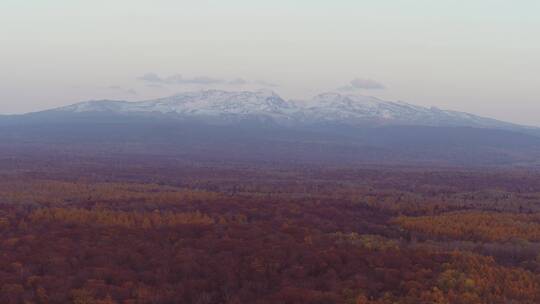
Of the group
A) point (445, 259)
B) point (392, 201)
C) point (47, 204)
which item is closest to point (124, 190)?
point (47, 204)

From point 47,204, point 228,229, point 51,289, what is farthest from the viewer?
point 47,204

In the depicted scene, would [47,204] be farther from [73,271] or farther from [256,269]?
[256,269]

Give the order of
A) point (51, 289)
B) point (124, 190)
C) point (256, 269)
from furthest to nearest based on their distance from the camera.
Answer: point (124, 190), point (256, 269), point (51, 289)

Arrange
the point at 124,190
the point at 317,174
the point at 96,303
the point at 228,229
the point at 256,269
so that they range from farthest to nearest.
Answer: the point at 317,174, the point at 124,190, the point at 228,229, the point at 256,269, the point at 96,303

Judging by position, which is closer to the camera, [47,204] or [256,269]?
[256,269]

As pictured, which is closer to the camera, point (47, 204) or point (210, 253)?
point (210, 253)

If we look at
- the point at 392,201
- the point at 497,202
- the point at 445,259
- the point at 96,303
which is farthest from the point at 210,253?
the point at 497,202

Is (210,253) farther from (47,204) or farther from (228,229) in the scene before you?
(47,204)

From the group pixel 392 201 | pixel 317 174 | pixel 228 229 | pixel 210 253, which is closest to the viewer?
pixel 210 253
